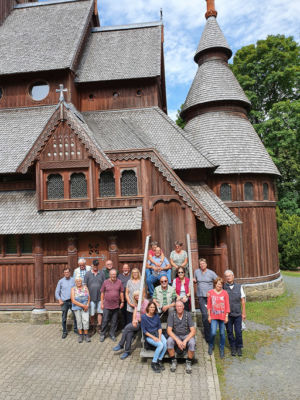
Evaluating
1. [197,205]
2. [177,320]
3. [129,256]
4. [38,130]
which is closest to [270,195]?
[197,205]

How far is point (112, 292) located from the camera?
8.13 meters

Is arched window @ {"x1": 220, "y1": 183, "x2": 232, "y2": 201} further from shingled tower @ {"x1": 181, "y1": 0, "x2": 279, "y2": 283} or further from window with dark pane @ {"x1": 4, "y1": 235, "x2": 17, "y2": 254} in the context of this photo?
window with dark pane @ {"x1": 4, "y1": 235, "x2": 17, "y2": 254}

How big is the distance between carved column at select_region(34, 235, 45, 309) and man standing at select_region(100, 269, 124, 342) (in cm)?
323

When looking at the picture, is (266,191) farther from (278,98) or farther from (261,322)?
(278,98)

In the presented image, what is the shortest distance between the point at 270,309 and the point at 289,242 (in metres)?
9.50

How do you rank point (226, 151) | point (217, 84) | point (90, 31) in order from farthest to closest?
point (90, 31), point (217, 84), point (226, 151)

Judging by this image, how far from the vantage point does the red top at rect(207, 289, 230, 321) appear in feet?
23.5

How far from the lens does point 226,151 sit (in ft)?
44.1

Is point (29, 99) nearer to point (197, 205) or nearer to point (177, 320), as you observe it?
point (197, 205)

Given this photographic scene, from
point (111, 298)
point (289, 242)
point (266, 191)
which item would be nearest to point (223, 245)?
point (266, 191)

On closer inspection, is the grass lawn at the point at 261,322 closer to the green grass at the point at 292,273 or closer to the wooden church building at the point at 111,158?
the wooden church building at the point at 111,158

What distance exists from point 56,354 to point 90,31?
60.2 ft

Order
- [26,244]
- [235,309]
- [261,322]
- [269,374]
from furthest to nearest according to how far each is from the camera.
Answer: [26,244] < [261,322] < [235,309] < [269,374]

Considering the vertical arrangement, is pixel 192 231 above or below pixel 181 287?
above
